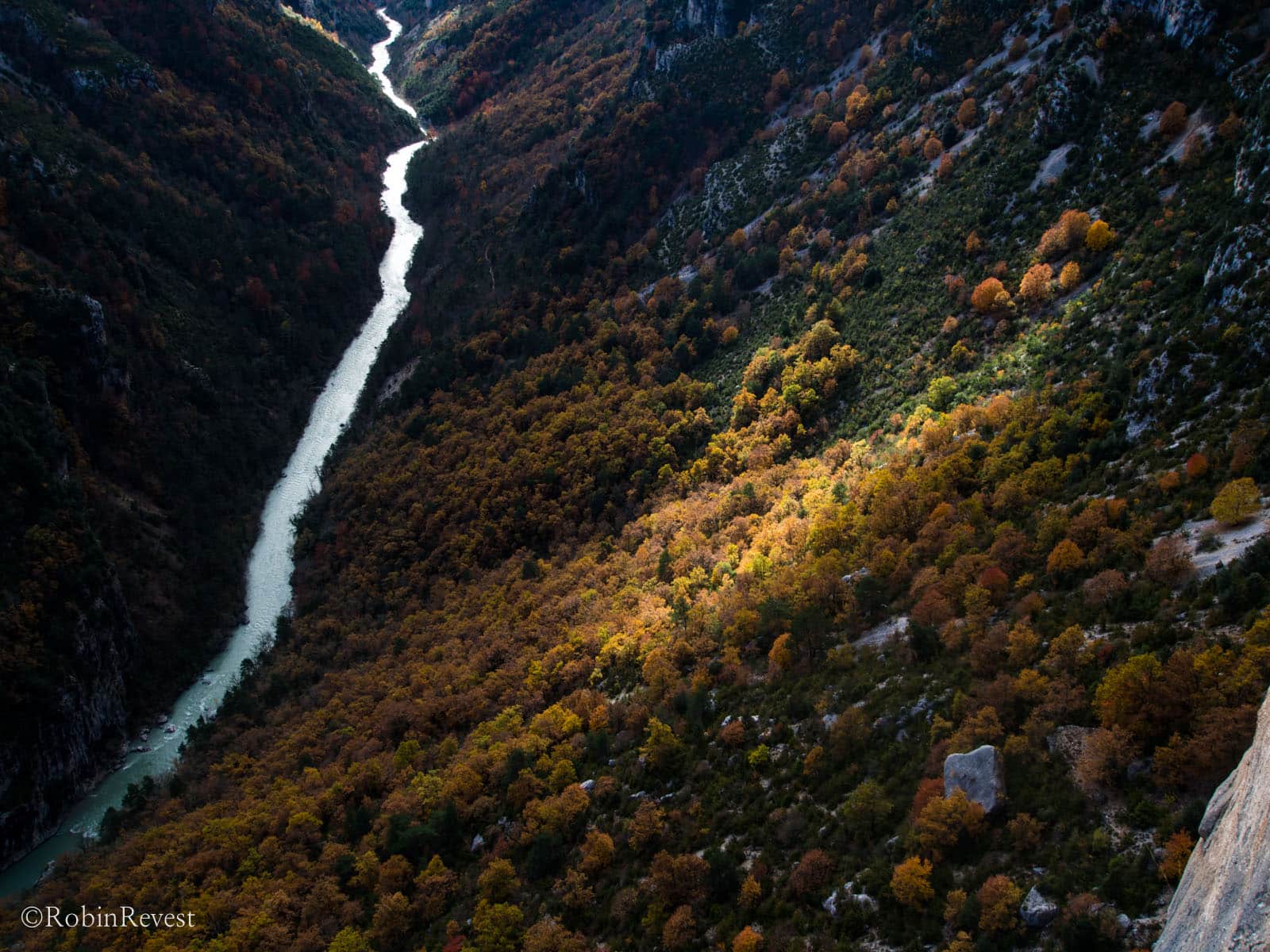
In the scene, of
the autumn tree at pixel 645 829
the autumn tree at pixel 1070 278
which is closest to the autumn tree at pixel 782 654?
the autumn tree at pixel 645 829

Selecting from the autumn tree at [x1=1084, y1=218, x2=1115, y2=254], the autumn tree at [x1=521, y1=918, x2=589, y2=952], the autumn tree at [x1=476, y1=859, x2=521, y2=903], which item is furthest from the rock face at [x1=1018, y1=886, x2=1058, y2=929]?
the autumn tree at [x1=1084, y1=218, x2=1115, y2=254]

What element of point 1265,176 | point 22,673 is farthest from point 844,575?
point 22,673

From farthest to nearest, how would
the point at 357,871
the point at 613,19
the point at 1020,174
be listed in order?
the point at 613,19 → the point at 1020,174 → the point at 357,871

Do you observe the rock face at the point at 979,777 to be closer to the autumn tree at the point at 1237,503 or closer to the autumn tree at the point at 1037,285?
the autumn tree at the point at 1237,503

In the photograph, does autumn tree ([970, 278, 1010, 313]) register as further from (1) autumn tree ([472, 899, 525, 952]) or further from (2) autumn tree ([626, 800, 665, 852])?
(1) autumn tree ([472, 899, 525, 952])

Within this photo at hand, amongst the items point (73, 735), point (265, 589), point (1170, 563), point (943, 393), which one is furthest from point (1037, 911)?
point (265, 589)

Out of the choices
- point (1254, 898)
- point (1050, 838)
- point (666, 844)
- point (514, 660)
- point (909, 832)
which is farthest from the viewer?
point (514, 660)

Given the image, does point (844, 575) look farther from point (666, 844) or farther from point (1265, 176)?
point (1265, 176)
